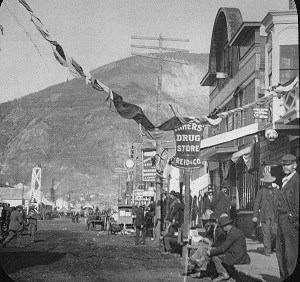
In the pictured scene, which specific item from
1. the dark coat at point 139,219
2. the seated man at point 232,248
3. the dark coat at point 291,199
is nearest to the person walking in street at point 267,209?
the seated man at point 232,248

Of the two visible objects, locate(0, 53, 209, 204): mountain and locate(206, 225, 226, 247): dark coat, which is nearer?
locate(206, 225, 226, 247): dark coat

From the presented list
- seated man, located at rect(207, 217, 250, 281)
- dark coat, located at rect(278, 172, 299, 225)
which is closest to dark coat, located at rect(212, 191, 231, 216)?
seated man, located at rect(207, 217, 250, 281)

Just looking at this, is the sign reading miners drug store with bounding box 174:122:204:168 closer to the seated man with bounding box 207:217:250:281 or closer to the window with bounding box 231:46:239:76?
the seated man with bounding box 207:217:250:281

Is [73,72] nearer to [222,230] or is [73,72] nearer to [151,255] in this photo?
[222,230]

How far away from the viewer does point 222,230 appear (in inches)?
427

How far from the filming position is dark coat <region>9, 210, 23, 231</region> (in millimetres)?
18672

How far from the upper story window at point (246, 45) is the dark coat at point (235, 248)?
10.5m

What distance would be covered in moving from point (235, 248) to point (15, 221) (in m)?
10.6

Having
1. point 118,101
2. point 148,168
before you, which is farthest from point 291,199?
point 148,168

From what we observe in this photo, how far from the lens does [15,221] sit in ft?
61.6

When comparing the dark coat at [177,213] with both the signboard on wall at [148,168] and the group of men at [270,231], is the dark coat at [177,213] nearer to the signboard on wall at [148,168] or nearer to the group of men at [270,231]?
the group of men at [270,231]

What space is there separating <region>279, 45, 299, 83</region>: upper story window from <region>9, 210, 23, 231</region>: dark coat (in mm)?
9324

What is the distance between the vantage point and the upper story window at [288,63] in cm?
1609

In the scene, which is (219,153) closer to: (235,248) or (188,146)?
(188,146)
